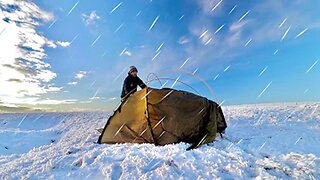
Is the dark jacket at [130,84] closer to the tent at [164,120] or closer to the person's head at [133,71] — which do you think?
the person's head at [133,71]

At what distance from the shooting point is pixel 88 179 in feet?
15.9

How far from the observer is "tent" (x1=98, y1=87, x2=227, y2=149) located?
26.2 feet

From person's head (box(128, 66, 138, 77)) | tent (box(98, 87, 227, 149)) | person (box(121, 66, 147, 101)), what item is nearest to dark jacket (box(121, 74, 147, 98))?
person (box(121, 66, 147, 101))

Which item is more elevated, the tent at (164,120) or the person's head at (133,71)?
the person's head at (133,71)

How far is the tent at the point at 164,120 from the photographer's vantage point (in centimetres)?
800

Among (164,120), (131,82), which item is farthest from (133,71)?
(164,120)

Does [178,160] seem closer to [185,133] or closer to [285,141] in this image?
[185,133]

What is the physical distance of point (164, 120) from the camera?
26.5 ft

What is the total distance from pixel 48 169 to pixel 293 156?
5.82 m

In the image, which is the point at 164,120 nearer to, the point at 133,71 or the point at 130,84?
the point at 130,84

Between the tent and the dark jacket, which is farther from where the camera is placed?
the dark jacket

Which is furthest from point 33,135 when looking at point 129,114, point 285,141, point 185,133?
point 285,141

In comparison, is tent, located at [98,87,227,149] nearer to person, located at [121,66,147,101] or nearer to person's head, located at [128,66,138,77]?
person, located at [121,66,147,101]

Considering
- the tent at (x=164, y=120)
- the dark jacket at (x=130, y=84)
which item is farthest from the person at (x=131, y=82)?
the tent at (x=164, y=120)
